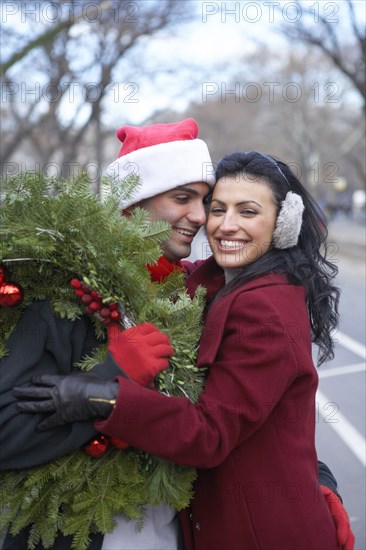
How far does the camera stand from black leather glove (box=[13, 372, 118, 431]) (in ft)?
5.47

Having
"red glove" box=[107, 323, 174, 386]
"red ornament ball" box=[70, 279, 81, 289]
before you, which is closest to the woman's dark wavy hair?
"red glove" box=[107, 323, 174, 386]

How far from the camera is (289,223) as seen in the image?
2062mm

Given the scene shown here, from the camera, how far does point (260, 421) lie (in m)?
1.81

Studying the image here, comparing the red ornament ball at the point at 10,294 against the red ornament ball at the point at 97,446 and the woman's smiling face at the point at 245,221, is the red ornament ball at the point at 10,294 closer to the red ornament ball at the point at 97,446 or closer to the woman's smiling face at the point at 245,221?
the red ornament ball at the point at 97,446

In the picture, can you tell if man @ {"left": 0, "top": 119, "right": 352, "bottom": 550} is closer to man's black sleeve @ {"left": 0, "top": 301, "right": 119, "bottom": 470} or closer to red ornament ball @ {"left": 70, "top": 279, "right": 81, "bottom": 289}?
man's black sleeve @ {"left": 0, "top": 301, "right": 119, "bottom": 470}

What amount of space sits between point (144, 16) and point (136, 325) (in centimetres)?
1338

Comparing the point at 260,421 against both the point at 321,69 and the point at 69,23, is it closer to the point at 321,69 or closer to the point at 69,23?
the point at 69,23

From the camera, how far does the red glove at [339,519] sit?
201cm

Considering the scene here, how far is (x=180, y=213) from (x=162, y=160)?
227 millimetres

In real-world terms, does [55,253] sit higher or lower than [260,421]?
higher

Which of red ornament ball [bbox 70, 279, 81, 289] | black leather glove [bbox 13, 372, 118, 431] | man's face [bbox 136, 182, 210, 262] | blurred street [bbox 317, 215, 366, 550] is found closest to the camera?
black leather glove [bbox 13, 372, 118, 431]

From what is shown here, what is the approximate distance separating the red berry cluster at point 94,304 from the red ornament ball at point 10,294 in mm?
152

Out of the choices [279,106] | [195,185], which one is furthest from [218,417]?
[279,106]

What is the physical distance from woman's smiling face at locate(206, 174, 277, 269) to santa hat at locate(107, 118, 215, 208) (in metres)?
0.34
